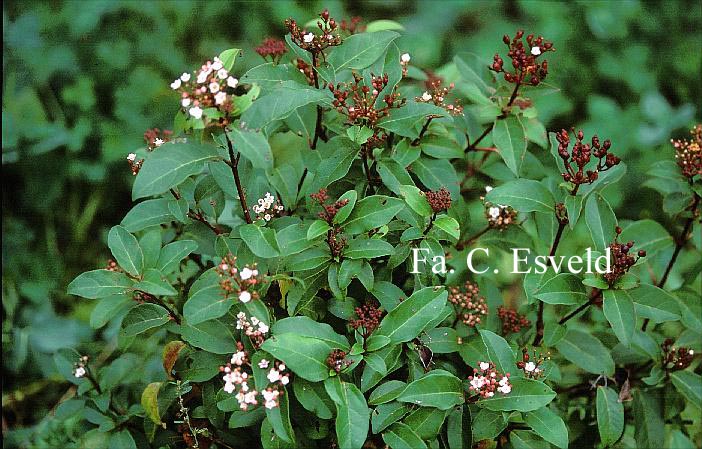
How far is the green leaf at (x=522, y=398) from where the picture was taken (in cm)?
141

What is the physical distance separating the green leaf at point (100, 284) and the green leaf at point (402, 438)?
2.01 ft

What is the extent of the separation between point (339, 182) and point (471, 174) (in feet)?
1.56

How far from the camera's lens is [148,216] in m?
1.60

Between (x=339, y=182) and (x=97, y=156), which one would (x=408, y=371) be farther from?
(x=97, y=156)

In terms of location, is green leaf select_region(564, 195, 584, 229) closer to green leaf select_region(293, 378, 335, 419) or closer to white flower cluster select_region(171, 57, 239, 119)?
green leaf select_region(293, 378, 335, 419)

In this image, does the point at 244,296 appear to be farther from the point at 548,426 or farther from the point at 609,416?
the point at 609,416

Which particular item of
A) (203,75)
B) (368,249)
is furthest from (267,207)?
(203,75)

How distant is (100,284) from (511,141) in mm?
947

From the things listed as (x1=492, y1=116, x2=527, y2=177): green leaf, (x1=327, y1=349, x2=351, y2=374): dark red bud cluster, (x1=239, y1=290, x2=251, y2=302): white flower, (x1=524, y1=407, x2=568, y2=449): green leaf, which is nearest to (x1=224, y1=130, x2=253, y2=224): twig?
(x1=239, y1=290, x2=251, y2=302): white flower

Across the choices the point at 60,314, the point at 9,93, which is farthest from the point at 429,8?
the point at 60,314

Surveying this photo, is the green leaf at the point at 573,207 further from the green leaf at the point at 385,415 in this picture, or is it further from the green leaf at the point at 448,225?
the green leaf at the point at 385,415

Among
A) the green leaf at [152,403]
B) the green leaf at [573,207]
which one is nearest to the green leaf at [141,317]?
the green leaf at [152,403]

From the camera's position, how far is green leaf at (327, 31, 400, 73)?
1559 millimetres

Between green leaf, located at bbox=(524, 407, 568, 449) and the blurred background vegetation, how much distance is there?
158 cm
